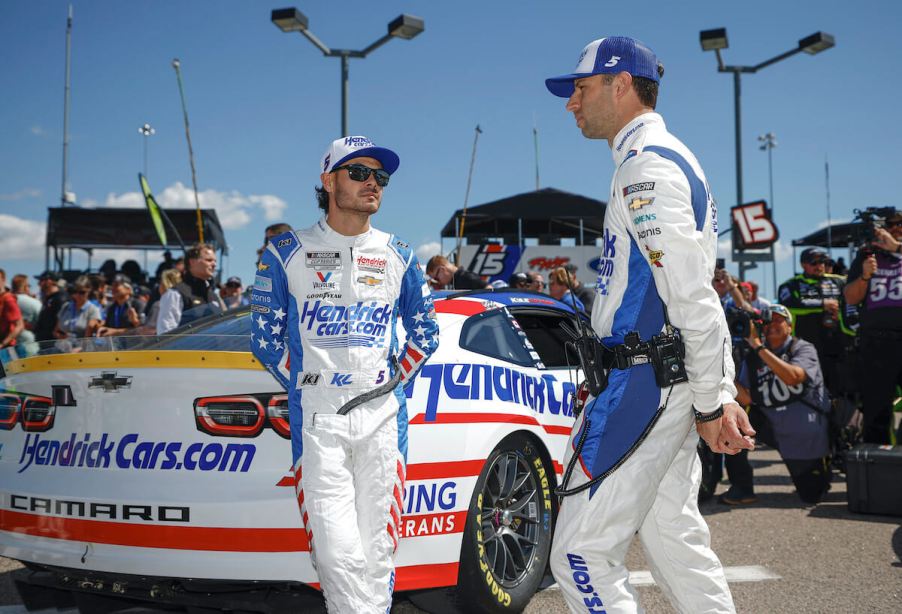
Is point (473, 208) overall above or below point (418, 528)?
above


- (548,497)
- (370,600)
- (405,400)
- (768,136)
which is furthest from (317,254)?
(768,136)

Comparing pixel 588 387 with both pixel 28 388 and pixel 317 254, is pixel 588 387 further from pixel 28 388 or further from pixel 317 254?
pixel 28 388

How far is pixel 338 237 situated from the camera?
2.97 metres

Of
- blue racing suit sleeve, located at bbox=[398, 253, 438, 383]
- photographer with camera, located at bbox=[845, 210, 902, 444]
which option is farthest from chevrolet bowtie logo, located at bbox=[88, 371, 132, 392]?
photographer with camera, located at bbox=[845, 210, 902, 444]

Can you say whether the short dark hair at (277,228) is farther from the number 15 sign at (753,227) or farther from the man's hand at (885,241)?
the number 15 sign at (753,227)

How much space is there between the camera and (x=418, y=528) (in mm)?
3074

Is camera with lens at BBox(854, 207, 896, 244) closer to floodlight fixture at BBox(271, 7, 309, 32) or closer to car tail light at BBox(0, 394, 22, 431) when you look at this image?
car tail light at BBox(0, 394, 22, 431)

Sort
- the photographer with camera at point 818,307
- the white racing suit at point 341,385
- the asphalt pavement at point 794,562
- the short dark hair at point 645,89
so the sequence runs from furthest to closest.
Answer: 1. the photographer with camera at point 818,307
2. the asphalt pavement at point 794,562
3. the white racing suit at point 341,385
4. the short dark hair at point 645,89

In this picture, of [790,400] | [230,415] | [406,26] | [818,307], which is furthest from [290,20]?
[230,415]

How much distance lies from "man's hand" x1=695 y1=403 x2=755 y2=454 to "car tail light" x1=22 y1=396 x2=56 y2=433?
2398 mm

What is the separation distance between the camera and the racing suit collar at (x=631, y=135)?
2295mm

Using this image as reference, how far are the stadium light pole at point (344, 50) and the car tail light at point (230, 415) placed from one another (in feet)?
32.2

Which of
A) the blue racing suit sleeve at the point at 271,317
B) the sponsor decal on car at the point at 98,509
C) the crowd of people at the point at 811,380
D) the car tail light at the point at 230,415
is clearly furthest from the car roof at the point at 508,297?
the crowd of people at the point at 811,380

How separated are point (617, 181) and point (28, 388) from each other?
7.90ft
